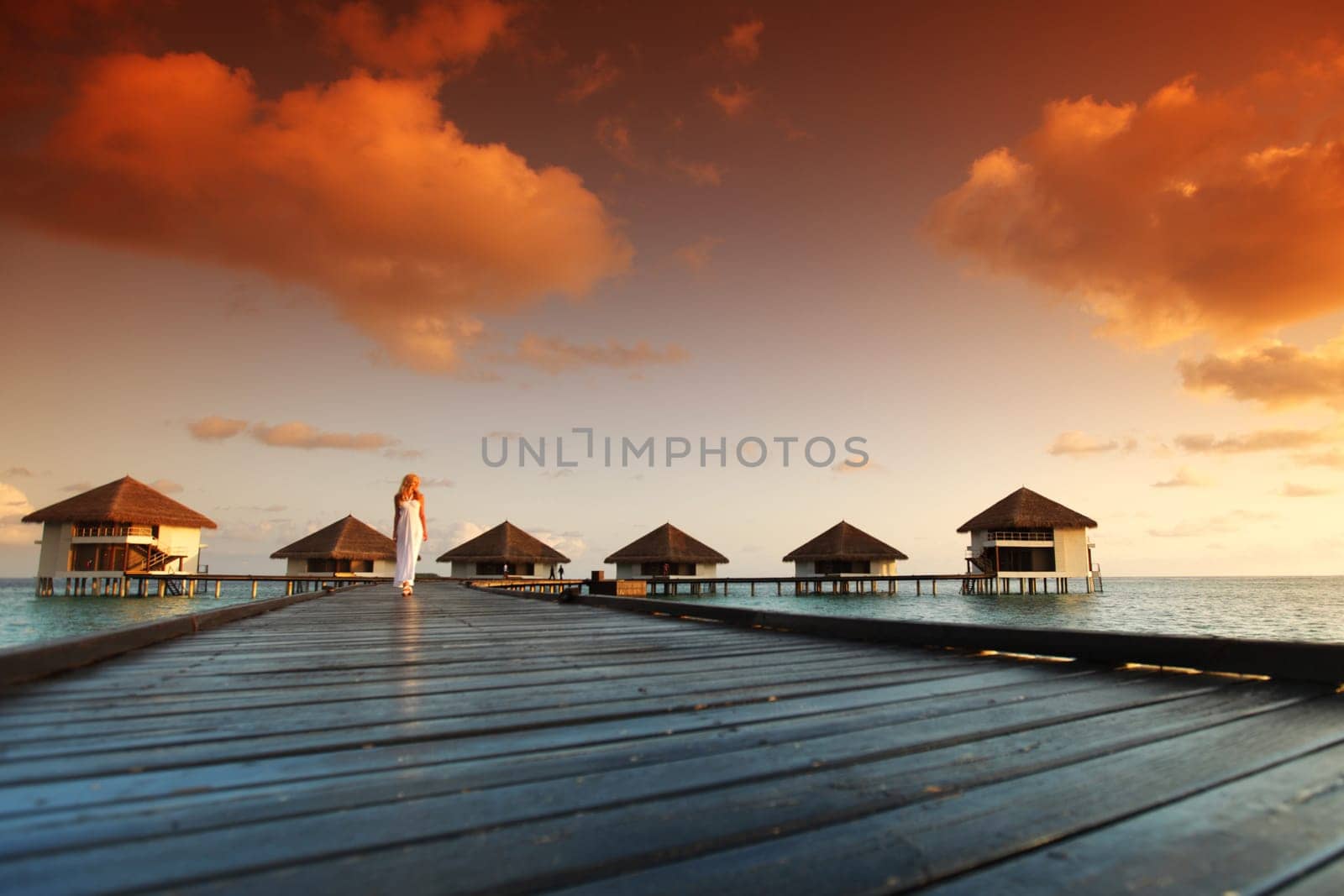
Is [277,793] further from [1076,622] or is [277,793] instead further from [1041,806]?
[1076,622]

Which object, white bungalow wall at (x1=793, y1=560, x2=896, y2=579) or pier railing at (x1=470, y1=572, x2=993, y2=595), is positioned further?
white bungalow wall at (x1=793, y1=560, x2=896, y2=579)

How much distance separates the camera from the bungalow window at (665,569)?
37.8m

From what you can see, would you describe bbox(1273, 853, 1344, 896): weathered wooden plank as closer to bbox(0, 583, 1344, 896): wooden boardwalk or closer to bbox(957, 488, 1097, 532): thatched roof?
bbox(0, 583, 1344, 896): wooden boardwalk

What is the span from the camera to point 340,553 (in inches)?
1299

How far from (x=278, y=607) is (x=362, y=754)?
675 cm

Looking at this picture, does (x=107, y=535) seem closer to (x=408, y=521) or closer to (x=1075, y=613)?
(x=408, y=521)

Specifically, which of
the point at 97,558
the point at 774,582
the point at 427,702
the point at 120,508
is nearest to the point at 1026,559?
the point at 774,582

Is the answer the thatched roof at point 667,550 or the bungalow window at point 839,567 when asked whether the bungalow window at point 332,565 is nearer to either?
the thatched roof at point 667,550

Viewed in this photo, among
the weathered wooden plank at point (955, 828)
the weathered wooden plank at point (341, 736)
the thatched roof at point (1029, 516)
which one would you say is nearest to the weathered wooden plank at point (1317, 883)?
the weathered wooden plank at point (955, 828)

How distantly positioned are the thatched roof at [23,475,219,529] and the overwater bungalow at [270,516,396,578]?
15.4ft

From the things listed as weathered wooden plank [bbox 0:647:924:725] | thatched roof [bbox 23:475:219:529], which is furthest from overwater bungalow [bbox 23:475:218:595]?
weathered wooden plank [bbox 0:647:924:725]

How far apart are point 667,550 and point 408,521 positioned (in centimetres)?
2778

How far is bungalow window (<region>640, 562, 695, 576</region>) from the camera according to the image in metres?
37.8

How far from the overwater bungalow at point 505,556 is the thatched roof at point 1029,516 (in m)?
22.5
